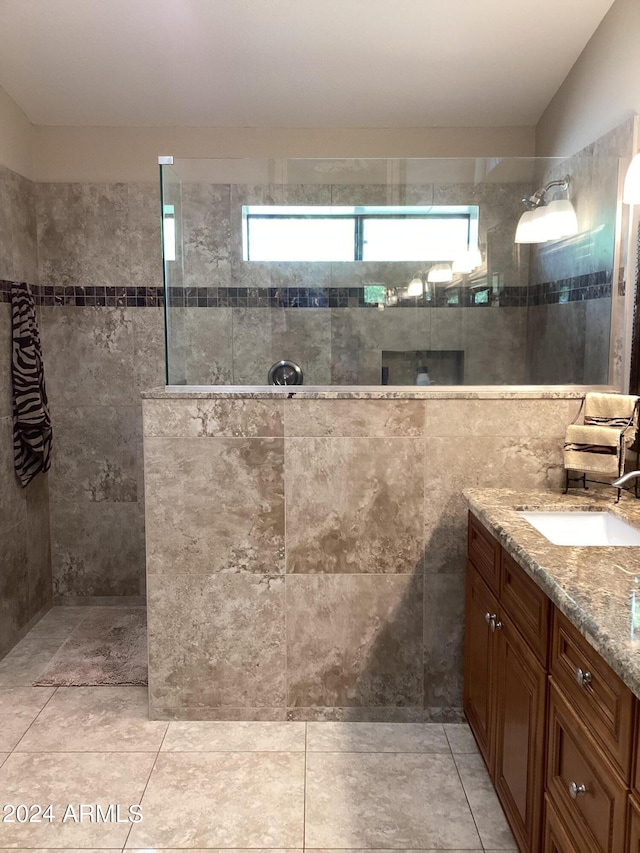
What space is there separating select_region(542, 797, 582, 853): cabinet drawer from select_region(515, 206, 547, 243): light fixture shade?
1.84m

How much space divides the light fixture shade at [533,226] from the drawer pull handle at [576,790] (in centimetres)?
182

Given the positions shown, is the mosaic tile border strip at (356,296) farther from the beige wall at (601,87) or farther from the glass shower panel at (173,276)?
the beige wall at (601,87)

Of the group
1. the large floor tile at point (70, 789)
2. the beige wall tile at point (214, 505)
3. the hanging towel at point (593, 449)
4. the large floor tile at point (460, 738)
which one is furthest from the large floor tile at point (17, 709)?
the hanging towel at point (593, 449)

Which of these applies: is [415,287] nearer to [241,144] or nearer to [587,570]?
[587,570]

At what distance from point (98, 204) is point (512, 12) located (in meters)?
2.16

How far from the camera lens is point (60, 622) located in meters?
3.52

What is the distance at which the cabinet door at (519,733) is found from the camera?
1.64m

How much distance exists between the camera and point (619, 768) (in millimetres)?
1193

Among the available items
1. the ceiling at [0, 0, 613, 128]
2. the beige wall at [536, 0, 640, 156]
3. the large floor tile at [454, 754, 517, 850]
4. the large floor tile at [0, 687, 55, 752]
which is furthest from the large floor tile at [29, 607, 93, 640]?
the beige wall at [536, 0, 640, 156]

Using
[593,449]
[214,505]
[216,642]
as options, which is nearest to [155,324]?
[214,505]

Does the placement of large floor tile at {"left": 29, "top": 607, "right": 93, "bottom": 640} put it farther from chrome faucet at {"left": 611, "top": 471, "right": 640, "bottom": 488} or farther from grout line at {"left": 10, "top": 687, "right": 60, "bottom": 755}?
chrome faucet at {"left": 611, "top": 471, "right": 640, "bottom": 488}

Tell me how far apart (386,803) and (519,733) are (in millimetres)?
580

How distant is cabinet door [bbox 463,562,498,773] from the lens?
2104mm

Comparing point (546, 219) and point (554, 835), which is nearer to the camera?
point (554, 835)
